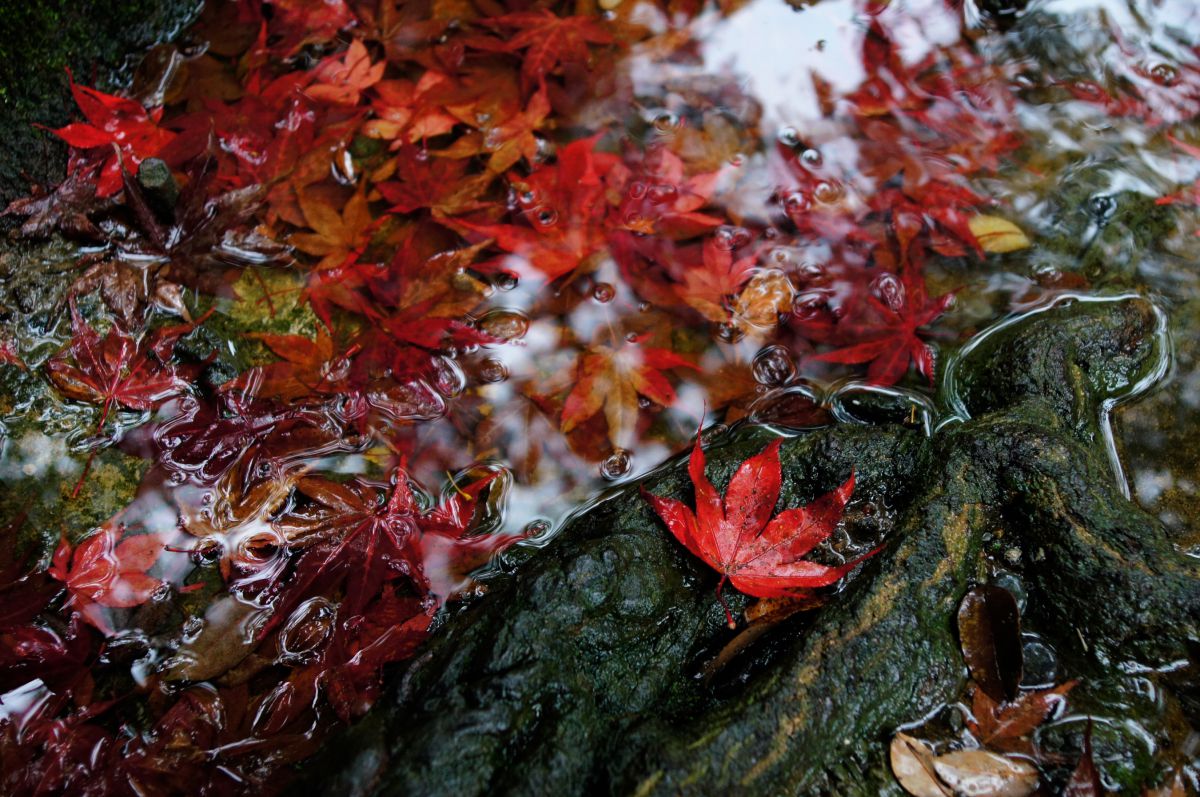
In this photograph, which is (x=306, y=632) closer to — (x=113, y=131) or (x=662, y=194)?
(x=662, y=194)

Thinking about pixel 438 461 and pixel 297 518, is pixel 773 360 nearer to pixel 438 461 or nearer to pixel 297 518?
pixel 438 461

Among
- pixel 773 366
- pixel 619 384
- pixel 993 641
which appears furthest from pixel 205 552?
pixel 993 641

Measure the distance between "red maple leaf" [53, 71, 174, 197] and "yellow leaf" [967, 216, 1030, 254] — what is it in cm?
313

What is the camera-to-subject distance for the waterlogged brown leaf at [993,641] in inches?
67.6

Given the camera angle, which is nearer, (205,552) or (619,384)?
(205,552)

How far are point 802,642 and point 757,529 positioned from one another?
1.08 ft

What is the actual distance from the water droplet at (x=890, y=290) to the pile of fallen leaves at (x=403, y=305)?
0.04 ft

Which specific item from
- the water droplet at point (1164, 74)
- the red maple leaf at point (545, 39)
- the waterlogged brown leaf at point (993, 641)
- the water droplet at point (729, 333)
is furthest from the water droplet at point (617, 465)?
the water droplet at point (1164, 74)

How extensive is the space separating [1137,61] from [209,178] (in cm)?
395

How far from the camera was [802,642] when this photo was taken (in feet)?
5.46

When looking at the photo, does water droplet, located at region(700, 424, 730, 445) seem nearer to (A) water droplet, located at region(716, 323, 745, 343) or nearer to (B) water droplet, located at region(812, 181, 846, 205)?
(A) water droplet, located at region(716, 323, 745, 343)

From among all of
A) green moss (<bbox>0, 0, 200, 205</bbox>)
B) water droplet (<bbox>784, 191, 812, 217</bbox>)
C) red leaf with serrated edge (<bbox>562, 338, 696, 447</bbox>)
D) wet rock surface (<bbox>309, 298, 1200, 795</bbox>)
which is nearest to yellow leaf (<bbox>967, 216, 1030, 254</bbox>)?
water droplet (<bbox>784, 191, 812, 217</bbox>)

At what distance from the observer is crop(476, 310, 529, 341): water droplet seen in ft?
8.89

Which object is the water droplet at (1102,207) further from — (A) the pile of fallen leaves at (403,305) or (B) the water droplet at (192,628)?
(B) the water droplet at (192,628)
